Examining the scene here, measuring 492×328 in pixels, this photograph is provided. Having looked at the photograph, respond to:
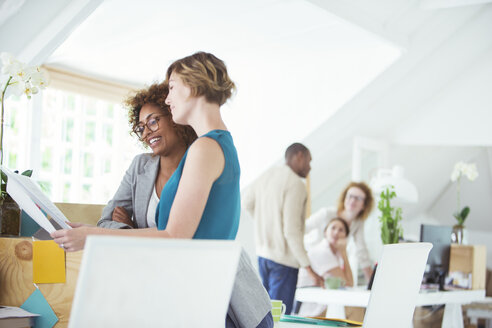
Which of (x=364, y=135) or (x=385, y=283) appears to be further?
(x=364, y=135)

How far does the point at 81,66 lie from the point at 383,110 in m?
2.62

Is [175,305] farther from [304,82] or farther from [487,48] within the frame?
[487,48]

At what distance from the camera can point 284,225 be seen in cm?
369

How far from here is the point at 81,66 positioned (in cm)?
423

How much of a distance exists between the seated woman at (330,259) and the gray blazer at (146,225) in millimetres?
2231

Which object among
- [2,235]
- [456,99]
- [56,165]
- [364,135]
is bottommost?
[2,235]

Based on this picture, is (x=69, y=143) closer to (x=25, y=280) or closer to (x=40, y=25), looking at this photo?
(x=40, y=25)

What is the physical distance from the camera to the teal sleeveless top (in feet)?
4.76

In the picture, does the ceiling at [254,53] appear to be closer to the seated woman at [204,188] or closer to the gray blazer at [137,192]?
the gray blazer at [137,192]

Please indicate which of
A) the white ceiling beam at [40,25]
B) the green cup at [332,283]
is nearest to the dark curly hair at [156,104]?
the white ceiling beam at [40,25]

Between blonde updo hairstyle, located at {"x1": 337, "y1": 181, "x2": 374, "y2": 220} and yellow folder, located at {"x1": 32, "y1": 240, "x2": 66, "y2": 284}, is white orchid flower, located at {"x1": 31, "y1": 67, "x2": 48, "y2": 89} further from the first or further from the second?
blonde updo hairstyle, located at {"x1": 337, "y1": 181, "x2": 374, "y2": 220}

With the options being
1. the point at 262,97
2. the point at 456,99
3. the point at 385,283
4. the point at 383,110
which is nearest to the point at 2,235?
the point at 385,283

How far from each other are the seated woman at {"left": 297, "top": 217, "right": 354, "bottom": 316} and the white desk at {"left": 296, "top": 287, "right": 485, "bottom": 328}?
294 mm

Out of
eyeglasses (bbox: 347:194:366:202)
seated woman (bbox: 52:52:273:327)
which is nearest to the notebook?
seated woman (bbox: 52:52:273:327)
